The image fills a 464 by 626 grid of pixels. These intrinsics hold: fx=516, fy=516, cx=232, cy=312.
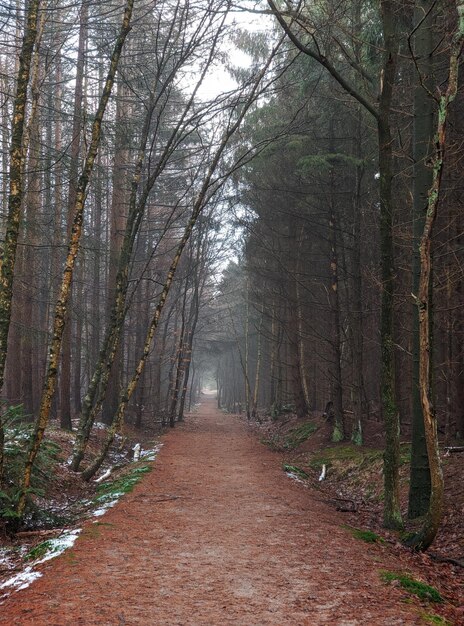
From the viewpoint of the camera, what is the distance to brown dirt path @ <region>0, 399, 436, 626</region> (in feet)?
13.1

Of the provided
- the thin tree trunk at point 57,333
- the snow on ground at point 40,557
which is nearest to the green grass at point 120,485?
the snow on ground at point 40,557

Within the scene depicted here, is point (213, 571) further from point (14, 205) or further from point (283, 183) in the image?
point (283, 183)

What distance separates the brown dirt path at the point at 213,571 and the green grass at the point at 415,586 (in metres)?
0.13

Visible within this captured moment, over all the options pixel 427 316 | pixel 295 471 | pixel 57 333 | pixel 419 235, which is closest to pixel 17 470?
pixel 57 333

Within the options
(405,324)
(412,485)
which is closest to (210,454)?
(405,324)

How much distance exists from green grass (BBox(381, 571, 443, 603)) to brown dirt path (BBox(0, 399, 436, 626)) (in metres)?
0.13

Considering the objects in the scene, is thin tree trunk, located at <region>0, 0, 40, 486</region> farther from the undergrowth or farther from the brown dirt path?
the brown dirt path

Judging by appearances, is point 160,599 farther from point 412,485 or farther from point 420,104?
point 420,104

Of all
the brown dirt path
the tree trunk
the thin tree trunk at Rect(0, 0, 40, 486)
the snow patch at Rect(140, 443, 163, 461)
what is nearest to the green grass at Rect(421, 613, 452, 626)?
the brown dirt path

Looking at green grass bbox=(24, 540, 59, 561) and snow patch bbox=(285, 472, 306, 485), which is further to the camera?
snow patch bbox=(285, 472, 306, 485)

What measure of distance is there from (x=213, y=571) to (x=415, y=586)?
1.94m

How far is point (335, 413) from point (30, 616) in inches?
514

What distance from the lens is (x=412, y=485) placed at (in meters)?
8.18

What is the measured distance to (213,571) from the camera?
200 inches
